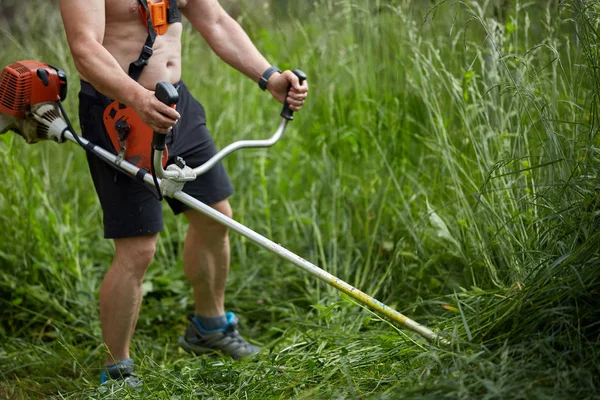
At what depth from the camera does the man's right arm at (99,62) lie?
7.68 ft

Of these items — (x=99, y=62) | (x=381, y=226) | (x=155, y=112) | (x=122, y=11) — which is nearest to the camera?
(x=155, y=112)

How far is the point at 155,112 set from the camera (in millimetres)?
2312

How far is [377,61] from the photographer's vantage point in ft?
13.0

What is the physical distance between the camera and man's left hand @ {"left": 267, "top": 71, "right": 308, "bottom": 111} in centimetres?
292

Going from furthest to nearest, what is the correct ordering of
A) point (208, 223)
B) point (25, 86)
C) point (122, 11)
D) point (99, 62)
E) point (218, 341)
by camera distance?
point (218, 341) < point (208, 223) < point (25, 86) < point (122, 11) < point (99, 62)

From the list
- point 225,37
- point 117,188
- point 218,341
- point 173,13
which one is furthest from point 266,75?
point 218,341

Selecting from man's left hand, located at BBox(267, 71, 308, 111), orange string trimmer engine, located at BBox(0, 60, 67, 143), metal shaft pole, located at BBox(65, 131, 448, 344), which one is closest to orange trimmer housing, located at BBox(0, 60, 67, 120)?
orange string trimmer engine, located at BBox(0, 60, 67, 143)

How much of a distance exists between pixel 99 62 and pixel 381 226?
172 centimetres

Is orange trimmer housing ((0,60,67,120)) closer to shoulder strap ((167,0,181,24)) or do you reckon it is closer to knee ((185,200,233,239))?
shoulder strap ((167,0,181,24))

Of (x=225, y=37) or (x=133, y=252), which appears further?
(x=225, y=37)

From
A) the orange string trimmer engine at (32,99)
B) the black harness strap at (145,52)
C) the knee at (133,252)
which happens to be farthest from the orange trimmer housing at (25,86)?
the knee at (133,252)

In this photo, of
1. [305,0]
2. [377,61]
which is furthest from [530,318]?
[305,0]

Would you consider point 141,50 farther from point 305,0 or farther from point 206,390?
point 305,0

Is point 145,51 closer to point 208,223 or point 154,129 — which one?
point 154,129
